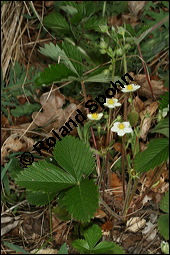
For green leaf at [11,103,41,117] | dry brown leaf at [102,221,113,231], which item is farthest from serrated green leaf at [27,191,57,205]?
green leaf at [11,103,41,117]

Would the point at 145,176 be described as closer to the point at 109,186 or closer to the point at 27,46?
the point at 109,186

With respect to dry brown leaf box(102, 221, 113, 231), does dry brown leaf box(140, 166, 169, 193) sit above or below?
above

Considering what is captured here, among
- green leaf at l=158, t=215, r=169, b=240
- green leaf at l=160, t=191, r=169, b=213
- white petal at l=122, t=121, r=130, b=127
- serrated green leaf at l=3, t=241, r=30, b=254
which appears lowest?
serrated green leaf at l=3, t=241, r=30, b=254

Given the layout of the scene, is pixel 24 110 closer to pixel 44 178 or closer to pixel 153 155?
pixel 44 178

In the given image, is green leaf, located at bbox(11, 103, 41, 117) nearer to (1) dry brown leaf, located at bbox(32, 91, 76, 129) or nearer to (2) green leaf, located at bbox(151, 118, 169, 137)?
(1) dry brown leaf, located at bbox(32, 91, 76, 129)

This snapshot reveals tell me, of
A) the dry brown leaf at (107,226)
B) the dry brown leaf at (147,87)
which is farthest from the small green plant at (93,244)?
the dry brown leaf at (147,87)

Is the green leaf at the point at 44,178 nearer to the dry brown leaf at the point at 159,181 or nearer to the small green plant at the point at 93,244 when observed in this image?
the small green plant at the point at 93,244

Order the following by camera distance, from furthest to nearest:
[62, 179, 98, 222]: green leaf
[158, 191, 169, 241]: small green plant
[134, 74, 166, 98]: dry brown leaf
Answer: [134, 74, 166, 98]: dry brown leaf, [158, 191, 169, 241]: small green plant, [62, 179, 98, 222]: green leaf
